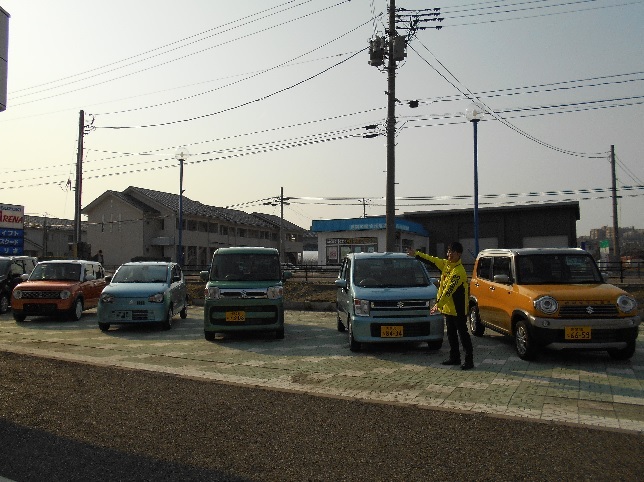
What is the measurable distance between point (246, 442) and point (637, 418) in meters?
3.93

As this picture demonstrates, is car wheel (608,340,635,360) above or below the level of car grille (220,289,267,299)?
below

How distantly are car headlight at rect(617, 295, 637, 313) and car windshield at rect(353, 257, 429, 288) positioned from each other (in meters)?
3.20

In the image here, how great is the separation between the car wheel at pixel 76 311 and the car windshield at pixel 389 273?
875cm

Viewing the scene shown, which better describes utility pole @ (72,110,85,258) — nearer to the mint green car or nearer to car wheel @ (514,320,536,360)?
the mint green car

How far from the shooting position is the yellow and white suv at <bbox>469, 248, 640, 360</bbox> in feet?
26.2

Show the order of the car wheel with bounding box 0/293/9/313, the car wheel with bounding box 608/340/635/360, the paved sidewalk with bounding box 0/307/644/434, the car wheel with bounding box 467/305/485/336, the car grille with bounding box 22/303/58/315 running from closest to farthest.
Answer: the paved sidewalk with bounding box 0/307/644/434
the car wheel with bounding box 608/340/635/360
the car wheel with bounding box 467/305/485/336
the car grille with bounding box 22/303/58/315
the car wheel with bounding box 0/293/9/313

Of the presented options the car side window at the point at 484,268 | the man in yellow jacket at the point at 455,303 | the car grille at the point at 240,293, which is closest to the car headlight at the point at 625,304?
the man in yellow jacket at the point at 455,303

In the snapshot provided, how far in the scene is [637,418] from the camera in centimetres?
539

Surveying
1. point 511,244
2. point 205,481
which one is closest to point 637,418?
point 205,481

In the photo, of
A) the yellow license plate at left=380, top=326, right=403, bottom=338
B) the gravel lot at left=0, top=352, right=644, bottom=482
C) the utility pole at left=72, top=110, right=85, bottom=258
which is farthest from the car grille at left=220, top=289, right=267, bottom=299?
the utility pole at left=72, top=110, right=85, bottom=258

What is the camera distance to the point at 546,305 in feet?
26.6

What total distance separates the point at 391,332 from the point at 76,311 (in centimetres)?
994

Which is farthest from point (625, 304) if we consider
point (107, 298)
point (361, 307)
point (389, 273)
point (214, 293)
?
point (107, 298)

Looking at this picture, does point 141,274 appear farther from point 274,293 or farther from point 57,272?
point 274,293
